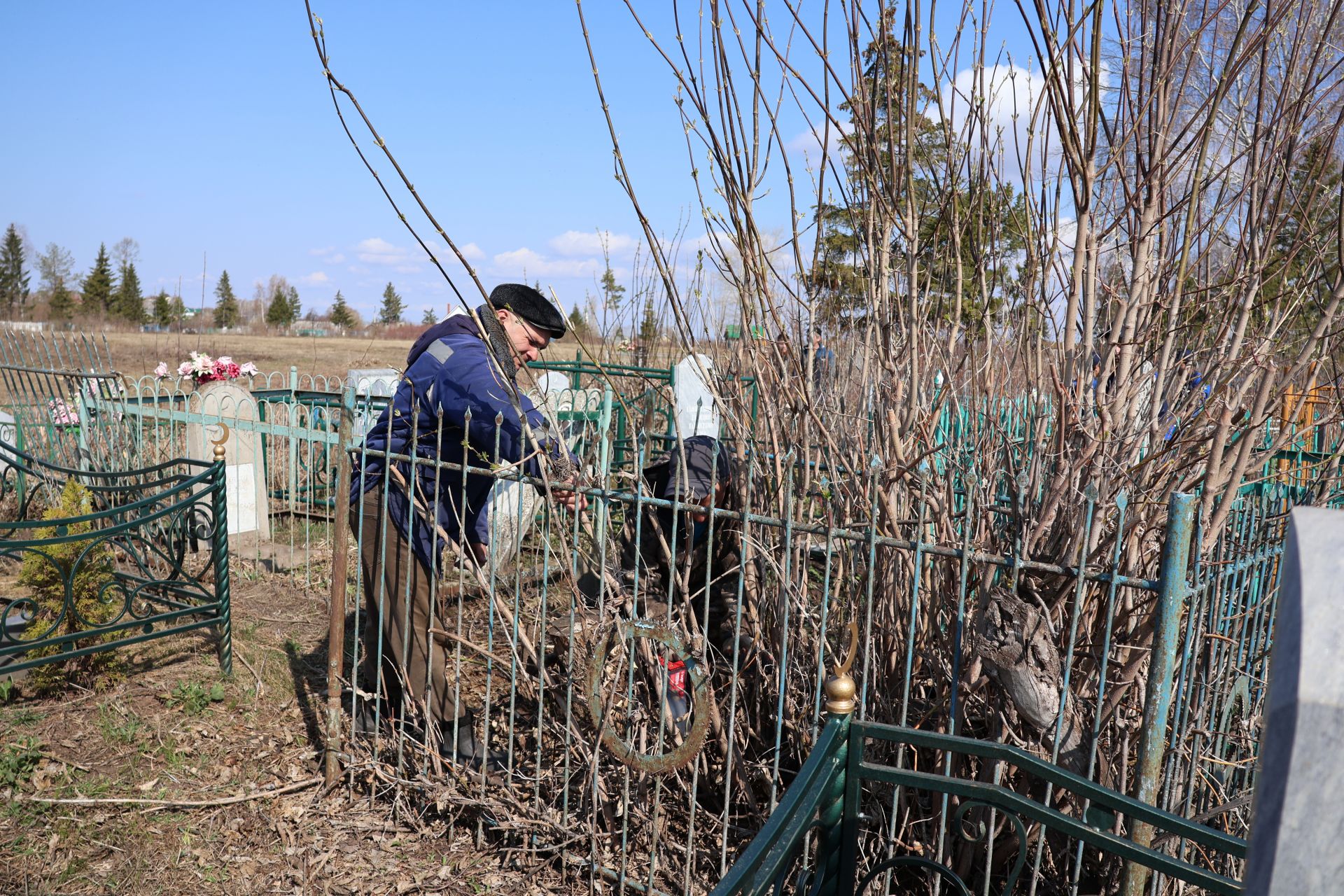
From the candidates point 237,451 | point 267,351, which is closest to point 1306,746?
point 237,451

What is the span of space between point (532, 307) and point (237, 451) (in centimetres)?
456

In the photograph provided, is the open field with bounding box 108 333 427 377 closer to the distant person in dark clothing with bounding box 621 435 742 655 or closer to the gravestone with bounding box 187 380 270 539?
the gravestone with bounding box 187 380 270 539

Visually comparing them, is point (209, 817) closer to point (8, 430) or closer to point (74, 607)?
point (74, 607)

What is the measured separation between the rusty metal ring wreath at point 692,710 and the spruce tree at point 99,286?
5421 centimetres

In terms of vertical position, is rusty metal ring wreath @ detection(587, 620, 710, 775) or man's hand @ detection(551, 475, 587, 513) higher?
man's hand @ detection(551, 475, 587, 513)

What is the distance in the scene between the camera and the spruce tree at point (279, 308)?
51.3 m

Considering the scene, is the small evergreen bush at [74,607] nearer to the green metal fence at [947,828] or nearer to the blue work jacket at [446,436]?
the blue work jacket at [446,436]

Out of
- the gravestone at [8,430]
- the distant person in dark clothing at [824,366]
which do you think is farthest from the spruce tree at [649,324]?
the gravestone at [8,430]

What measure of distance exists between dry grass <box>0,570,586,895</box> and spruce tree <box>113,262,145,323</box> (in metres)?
49.3

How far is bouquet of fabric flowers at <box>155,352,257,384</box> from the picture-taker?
745 centimetres

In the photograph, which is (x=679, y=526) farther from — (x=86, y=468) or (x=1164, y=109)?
(x=86, y=468)

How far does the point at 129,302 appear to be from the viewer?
167 ft

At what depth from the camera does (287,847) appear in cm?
346

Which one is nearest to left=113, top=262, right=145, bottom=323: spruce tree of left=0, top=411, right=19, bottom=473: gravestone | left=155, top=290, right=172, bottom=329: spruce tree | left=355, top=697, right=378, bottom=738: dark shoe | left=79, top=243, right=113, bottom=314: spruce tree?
left=79, top=243, right=113, bottom=314: spruce tree
